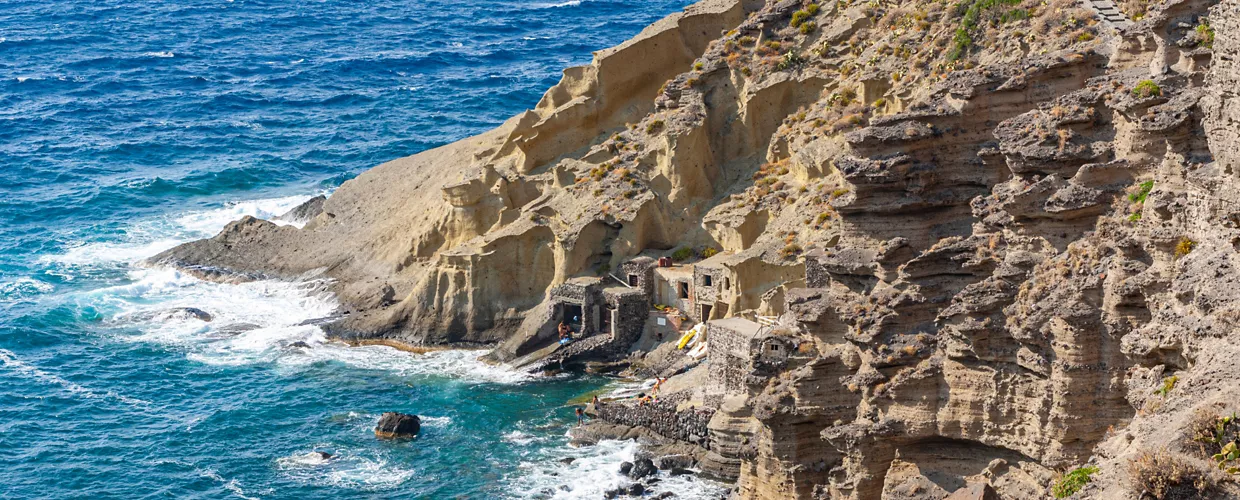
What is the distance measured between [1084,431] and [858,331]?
9874 mm

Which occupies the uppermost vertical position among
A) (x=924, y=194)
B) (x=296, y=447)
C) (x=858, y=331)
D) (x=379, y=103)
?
(x=379, y=103)

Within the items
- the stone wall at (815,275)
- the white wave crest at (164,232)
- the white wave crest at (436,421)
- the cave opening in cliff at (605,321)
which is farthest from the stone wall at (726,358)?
the white wave crest at (164,232)

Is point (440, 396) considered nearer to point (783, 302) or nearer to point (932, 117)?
point (783, 302)

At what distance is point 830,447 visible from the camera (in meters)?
66.1

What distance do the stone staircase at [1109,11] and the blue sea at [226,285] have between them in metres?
23.6

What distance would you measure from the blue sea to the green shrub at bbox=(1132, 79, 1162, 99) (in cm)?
2644

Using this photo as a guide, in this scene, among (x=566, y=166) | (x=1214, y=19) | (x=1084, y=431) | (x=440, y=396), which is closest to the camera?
(x=1214, y=19)

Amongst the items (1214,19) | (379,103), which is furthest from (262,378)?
(379,103)

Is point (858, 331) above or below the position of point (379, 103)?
below

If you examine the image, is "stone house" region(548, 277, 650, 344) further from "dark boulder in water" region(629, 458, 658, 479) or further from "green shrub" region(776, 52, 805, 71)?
"dark boulder in water" region(629, 458, 658, 479)

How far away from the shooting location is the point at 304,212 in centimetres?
12156

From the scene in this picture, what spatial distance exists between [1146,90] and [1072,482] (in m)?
12.0

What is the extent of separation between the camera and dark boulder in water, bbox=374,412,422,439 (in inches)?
3290

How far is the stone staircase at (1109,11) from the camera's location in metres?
64.0
